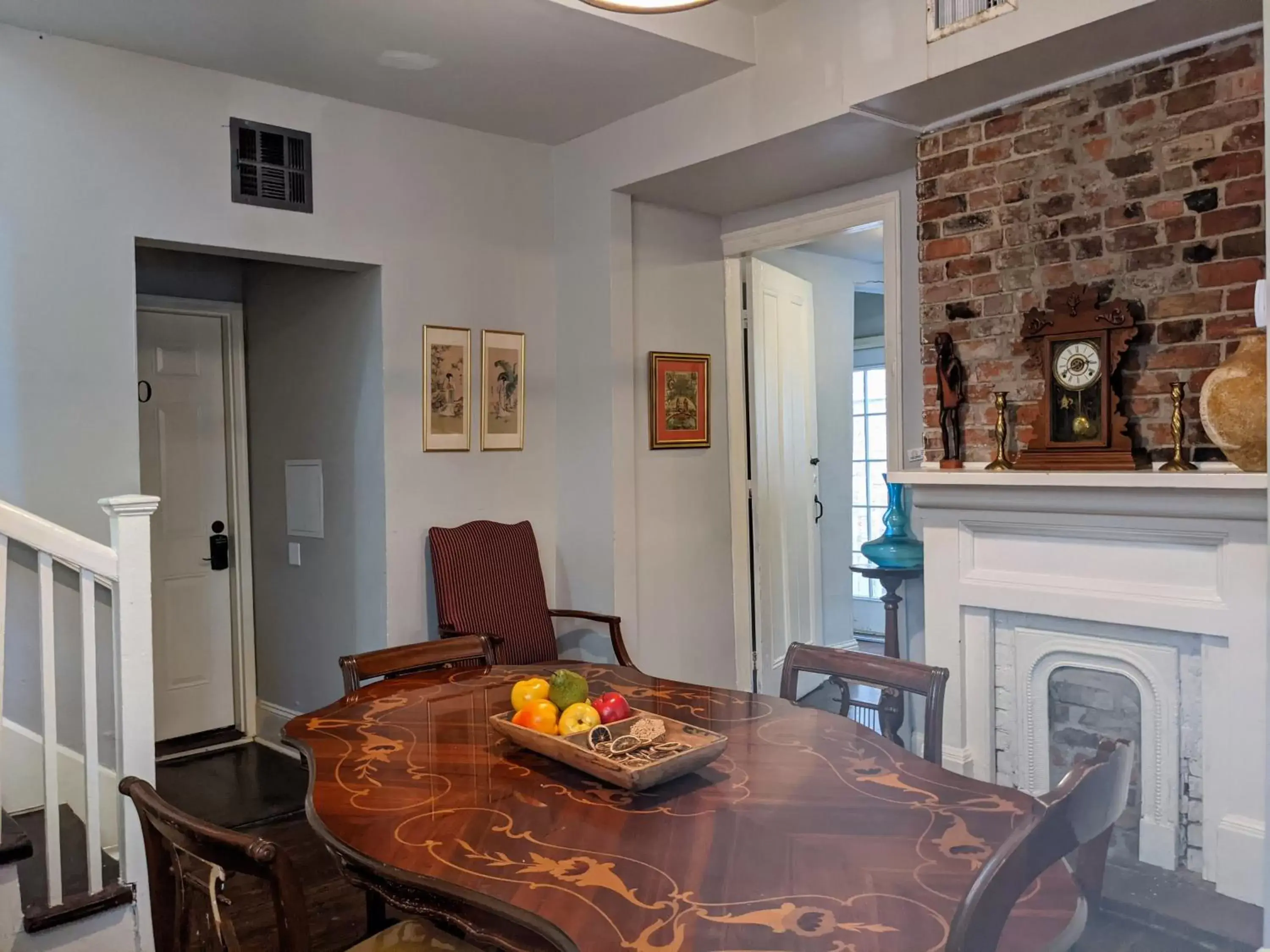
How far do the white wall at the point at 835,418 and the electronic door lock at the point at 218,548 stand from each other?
10.4ft

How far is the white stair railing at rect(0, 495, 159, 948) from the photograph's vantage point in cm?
223

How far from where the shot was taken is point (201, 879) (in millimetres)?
1460

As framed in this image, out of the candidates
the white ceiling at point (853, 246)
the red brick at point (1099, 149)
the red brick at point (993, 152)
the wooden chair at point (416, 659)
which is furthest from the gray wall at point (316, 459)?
the red brick at point (1099, 149)

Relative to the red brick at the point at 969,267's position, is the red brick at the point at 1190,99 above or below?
above

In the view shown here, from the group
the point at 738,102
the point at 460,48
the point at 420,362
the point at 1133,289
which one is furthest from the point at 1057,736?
the point at 460,48

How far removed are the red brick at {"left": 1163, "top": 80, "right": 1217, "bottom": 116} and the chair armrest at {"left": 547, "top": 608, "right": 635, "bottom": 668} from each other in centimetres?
249

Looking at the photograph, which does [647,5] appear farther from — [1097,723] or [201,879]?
[1097,723]

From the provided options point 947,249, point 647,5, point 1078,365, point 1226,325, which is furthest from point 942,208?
point 647,5

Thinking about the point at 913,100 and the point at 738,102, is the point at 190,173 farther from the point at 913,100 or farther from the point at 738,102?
the point at 913,100

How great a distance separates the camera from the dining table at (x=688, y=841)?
1.23 m

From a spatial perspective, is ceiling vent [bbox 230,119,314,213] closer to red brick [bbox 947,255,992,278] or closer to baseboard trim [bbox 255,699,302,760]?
baseboard trim [bbox 255,699,302,760]

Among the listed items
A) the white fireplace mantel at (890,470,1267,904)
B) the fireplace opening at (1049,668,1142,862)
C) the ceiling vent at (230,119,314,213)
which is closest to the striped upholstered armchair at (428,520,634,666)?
the white fireplace mantel at (890,470,1267,904)

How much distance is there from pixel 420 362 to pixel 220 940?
275 cm

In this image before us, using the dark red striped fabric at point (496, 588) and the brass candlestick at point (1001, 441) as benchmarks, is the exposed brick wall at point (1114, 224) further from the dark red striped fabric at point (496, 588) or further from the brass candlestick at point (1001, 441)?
the dark red striped fabric at point (496, 588)
